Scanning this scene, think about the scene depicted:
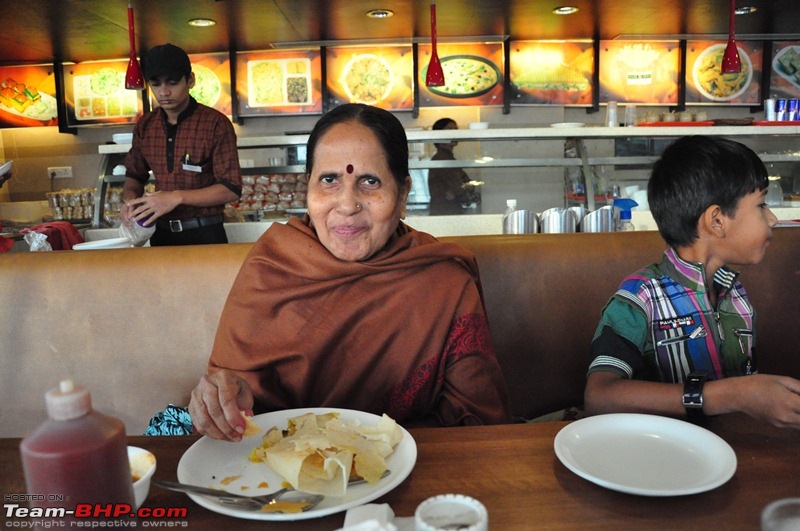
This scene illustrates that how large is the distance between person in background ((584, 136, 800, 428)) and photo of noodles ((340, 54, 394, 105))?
606cm

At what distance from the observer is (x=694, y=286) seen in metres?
1.55

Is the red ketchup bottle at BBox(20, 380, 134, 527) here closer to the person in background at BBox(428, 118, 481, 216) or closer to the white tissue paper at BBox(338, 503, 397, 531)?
the white tissue paper at BBox(338, 503, 397, 531)

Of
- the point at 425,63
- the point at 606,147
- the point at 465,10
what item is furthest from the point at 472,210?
the point at 425,63

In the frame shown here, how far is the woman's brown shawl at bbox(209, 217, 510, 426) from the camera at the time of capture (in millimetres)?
1553

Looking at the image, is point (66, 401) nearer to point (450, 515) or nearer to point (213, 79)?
point (450, 515)

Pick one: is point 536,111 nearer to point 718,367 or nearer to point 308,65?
point 308,65

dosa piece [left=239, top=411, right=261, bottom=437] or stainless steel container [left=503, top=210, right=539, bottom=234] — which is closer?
dosa piece [left=239, top=411, right=261, bottom=437]

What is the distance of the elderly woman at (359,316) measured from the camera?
5.08ft

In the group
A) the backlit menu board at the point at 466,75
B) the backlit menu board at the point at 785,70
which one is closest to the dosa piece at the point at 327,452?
the backlit menu board at the point at 466,75

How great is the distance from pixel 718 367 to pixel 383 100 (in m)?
6.36

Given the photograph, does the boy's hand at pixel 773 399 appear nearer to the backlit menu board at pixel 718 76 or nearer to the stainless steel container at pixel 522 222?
the stainless steel container at pixel 522 222

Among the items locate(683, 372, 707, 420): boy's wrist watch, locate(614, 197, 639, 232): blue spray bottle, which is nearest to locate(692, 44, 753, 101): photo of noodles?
locate(614, 197, 639, 232): blue spray bottle

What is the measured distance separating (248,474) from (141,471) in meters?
0.16

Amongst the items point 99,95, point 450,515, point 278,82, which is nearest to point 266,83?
point 278,82
